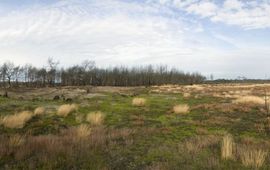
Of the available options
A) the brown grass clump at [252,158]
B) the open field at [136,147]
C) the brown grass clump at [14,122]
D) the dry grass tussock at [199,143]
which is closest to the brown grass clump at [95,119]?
the open field at [136,147]

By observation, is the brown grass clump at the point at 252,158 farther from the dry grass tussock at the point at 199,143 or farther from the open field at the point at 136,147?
the dry grass tussock at the point at 199,143

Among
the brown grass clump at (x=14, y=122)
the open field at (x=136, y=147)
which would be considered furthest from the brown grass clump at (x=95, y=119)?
the brown grass clump at (x=14, y=122)

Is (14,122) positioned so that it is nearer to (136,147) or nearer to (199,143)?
(136,147)

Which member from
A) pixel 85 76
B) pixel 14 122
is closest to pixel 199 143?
pixel 14 122

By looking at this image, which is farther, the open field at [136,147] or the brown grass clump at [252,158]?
the open field at [136,147]

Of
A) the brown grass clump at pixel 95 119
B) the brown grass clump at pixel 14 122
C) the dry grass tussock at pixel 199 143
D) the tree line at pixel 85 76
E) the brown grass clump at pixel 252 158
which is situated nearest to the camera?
the brown grass clump at pixel 252 158

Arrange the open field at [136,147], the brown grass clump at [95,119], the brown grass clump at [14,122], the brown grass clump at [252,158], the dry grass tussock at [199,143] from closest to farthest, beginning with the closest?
1. the brown grass clump at [252,158]
2. the open field at [136,147]
3. the dry grass tussock at [199,143]
4. the brown grass clump at [14,122]
5. the brown grass clump at [95,119]

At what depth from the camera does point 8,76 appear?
9575cm

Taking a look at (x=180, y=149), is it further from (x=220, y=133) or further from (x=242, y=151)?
(x=220, y=133)

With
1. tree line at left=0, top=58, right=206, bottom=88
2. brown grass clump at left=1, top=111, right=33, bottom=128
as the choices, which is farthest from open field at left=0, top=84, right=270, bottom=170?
tree line at left=0, top=58, right=206, bottom=88

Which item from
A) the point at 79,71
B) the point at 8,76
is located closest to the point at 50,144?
the point at 8,76

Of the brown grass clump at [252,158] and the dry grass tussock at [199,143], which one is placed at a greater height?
the brown grass clump at [252,158]

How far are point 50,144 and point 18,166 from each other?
1667 millimetres

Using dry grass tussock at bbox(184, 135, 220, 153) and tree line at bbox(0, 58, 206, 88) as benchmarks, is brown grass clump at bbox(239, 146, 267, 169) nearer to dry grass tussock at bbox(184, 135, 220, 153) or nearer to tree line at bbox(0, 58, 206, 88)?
dry grass tussock at bbox(184, 135, 220, 153)
